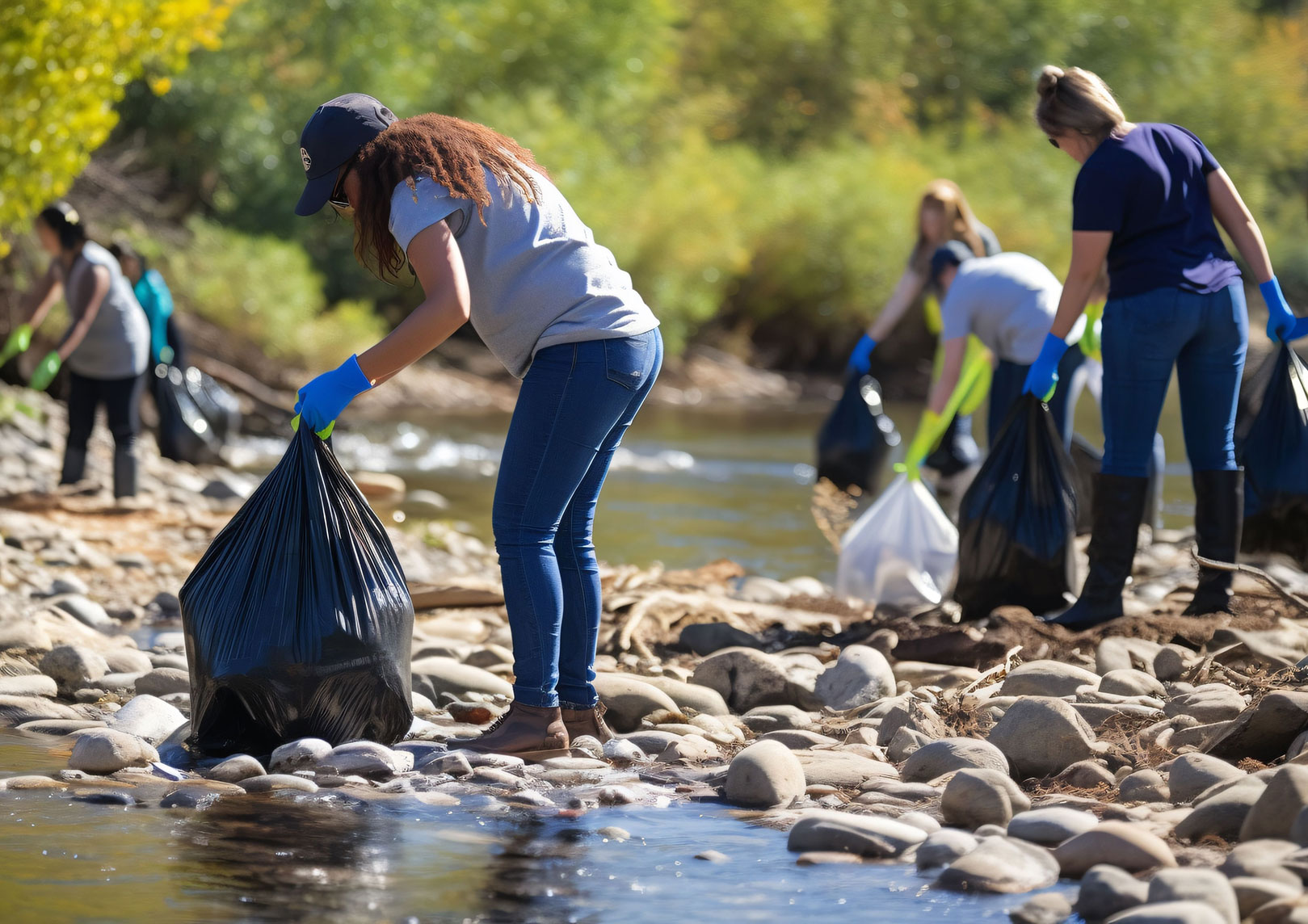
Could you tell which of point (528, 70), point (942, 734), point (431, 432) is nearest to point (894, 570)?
point (942, 734)

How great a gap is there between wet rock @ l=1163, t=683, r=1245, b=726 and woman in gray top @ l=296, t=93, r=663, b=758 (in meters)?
1.45

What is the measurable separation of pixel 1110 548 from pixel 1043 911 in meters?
2.51

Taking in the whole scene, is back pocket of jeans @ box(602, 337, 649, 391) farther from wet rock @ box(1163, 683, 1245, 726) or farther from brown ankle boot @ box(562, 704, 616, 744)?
wet rock @ box(1163, 683, 1245, 726)

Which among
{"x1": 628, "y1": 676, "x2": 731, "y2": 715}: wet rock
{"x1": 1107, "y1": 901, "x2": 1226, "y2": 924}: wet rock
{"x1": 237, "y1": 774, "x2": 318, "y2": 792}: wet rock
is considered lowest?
{"x1": 237, "y1": 774, "x2": 318, "y2": 792}: wet rock

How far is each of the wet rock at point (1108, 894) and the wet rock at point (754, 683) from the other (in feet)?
5.64

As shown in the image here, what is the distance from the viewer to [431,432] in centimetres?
1469

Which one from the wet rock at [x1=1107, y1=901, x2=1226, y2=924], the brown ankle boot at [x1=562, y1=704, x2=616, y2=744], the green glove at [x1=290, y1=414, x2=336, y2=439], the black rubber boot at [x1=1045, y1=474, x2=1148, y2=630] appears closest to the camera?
the wet rock at [x1=1107, y1=901, x2=1226, y2=924]

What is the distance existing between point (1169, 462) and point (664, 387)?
9457 mm

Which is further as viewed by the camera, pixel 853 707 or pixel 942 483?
pixel 942 483

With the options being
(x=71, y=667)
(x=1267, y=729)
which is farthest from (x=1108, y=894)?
(x=71, y=667)

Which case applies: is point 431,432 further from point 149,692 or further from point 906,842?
point 906,842

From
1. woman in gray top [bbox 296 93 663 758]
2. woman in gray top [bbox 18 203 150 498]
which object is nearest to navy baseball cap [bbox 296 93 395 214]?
woman in gray top [bbox 296 93 663 758]

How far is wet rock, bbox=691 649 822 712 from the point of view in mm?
4125

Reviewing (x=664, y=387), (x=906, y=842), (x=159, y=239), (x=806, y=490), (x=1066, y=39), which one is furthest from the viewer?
(x=1066, y=39)
